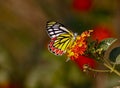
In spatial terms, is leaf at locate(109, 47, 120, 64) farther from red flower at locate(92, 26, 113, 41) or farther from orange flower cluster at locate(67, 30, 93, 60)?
red flower at locate(92, 26, 113, 41)

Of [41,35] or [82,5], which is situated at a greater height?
[82,5]

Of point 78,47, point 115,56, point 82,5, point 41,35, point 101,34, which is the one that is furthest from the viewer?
point 41,35

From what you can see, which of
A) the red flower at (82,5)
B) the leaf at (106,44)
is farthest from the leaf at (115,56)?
the red flower at (82,5)

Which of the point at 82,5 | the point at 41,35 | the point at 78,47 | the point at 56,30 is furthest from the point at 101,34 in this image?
the point at 78,47

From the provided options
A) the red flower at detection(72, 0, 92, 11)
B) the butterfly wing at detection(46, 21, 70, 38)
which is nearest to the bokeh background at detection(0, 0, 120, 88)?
the red flower at detection(72, 0, 92, 11)

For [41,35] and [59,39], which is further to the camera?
[41,35]

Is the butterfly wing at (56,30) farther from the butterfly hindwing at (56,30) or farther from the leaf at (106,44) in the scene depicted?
the leaf at (106,44)

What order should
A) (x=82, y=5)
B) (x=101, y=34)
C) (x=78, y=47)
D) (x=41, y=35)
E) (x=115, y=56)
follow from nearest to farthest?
(x=78, y=47) < (x=115, y=56) < (x=101, y=34) < (x=82, y=5) < (x=41, y=35)

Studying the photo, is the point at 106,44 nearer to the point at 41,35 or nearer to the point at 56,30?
the point at 56,30
